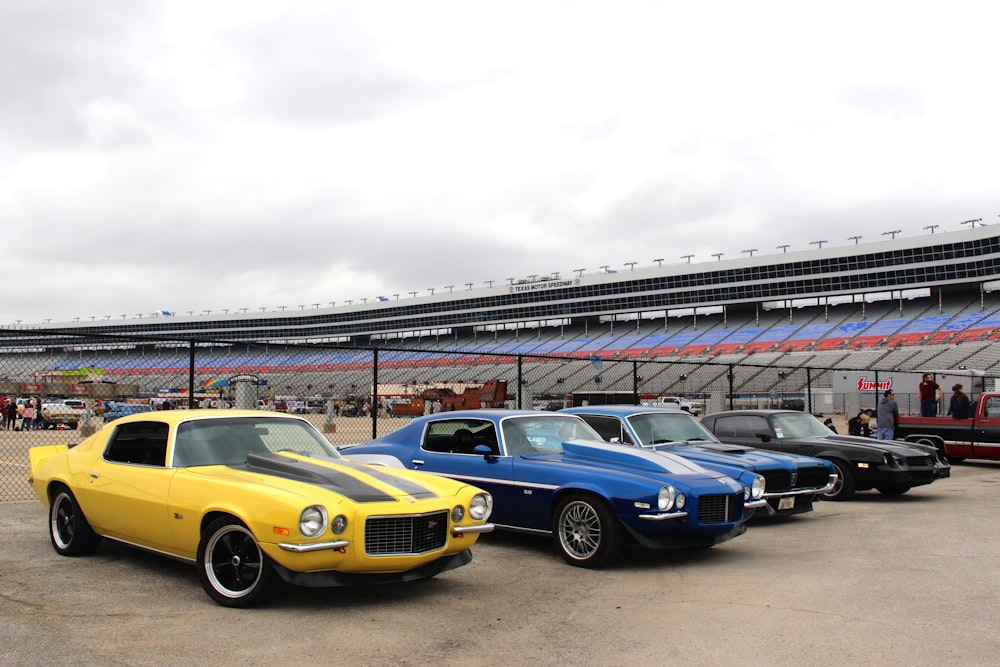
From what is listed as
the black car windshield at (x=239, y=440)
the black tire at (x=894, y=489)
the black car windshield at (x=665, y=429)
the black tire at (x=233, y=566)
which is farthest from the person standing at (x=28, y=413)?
the black tire at (x=894, y=489)

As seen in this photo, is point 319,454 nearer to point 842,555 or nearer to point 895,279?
point 842,555

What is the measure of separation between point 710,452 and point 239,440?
5.64 m

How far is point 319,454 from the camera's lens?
6.87m

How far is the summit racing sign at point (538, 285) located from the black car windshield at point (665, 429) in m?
74.7

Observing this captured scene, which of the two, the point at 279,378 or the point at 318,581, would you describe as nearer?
the point at 318,581

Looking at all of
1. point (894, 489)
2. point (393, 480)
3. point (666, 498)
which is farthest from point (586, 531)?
point (894, 489)

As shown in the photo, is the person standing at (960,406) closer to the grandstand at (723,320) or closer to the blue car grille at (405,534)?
the blue car grille at (405,534)

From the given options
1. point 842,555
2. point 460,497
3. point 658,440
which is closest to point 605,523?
point 460,497

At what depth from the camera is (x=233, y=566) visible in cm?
561

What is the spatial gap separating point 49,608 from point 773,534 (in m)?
7.05

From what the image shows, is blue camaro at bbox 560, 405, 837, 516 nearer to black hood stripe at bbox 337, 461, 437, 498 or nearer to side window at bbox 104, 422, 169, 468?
black hood stripe at bbox 337, 461, 437, 498

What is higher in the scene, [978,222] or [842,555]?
[978,222]

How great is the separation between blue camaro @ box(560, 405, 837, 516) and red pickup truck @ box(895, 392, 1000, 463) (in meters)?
7.79

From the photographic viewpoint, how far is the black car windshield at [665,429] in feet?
32.7
